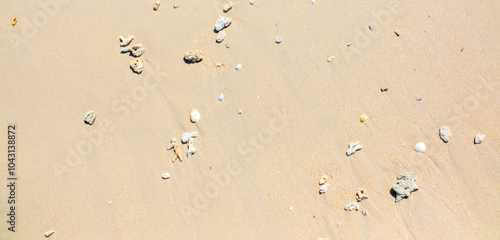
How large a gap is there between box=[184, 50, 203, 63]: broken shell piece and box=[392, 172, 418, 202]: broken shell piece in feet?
8.42

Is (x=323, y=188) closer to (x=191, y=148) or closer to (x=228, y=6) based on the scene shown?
(x=191, y=148)

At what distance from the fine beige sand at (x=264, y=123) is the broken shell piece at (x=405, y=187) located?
71mm

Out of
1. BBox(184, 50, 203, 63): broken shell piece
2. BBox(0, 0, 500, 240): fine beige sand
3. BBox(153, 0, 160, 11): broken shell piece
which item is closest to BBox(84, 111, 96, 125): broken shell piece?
BBox(0, 0, 500, 240): fine beige sand

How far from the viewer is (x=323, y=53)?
3582 millimetres

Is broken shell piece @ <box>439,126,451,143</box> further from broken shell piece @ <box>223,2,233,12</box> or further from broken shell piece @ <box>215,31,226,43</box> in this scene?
broken shell piece @ <box>223,2,233,12</box>

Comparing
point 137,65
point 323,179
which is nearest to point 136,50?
point 137,65

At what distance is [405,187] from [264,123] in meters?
1.63

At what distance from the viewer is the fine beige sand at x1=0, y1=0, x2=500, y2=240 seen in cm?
336

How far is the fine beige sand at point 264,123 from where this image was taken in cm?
336

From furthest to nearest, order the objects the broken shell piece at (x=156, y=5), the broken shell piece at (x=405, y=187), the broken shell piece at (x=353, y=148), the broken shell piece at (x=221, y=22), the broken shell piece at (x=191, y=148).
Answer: the broken shell piece at (x=156, y=5) < the broken shell piece at (x=221, y=22) < the broken shell piece at (x=191, y=148) < the broken shell piece at (x=353, y=148) < the broken shell piece at (x=405, y=187)

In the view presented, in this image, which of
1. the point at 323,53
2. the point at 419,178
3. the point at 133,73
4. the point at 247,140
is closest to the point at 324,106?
the point at 323,53

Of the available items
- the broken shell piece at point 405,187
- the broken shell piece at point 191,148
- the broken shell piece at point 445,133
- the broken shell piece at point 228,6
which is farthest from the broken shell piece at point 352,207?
the broken shell piece at point 228,6

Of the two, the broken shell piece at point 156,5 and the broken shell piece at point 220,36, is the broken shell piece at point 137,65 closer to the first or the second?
the broken shell piece at point 156,5

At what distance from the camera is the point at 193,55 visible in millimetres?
3607
